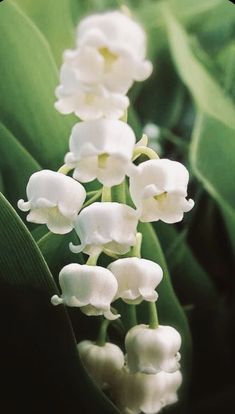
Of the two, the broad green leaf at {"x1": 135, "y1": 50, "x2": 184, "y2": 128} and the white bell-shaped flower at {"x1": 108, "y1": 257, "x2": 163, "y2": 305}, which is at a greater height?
the broad green leaf at {"x1": 135, "y1": 50, "x2": 184, "y2": 128}

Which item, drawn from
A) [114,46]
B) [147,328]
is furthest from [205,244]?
[114,46]

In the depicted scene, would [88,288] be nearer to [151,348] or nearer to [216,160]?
[151,348]

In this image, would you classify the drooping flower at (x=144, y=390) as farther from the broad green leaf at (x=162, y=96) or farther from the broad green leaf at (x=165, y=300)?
the broad green leaf at (x=162, y=96)

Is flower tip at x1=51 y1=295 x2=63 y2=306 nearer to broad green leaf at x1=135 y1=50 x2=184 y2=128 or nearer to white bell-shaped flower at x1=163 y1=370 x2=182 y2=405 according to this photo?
white bell-shaped flower at x1=163 y1=370 x2=182 y2=405

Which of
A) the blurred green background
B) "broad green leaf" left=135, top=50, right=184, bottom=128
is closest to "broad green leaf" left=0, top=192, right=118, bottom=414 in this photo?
the blurred green background

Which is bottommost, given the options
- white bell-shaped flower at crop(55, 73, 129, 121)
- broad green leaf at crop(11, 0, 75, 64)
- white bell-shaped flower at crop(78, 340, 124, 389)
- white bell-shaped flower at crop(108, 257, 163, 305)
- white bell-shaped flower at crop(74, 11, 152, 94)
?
white bell-shaped flower at crop(78, 340, 124, 389)

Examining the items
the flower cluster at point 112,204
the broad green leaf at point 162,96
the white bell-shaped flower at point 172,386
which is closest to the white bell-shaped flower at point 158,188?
the flower cluster at point 112,204
